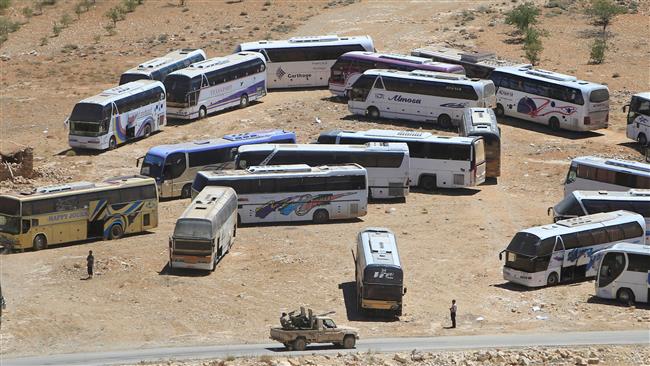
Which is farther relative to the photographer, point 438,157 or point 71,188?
point 438,157

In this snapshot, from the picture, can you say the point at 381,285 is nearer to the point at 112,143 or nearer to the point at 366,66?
the point at 112,143

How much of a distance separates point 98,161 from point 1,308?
25463 millimetres

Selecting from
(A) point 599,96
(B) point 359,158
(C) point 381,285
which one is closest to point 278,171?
(B) point 359,158

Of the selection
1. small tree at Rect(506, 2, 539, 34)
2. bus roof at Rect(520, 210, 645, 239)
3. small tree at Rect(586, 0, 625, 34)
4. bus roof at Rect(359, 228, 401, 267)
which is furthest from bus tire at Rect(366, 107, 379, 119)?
small tree at Rect(586, 0, 625, 34)

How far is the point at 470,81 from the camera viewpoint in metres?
80.4

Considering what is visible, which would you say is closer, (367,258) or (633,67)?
(367,258)

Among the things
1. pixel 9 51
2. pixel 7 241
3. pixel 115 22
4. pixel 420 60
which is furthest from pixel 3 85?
pixel 7 241

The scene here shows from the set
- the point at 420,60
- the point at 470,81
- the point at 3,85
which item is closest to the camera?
the point at 470,81

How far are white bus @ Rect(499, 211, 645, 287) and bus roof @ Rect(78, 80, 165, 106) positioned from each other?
29256mm

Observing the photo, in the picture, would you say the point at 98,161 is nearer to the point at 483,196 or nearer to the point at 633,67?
the point at 483,196

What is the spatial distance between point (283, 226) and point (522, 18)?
140ft

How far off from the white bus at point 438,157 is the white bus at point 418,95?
937 centimetres

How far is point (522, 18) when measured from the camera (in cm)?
10081

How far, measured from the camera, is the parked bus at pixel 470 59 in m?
87.1
